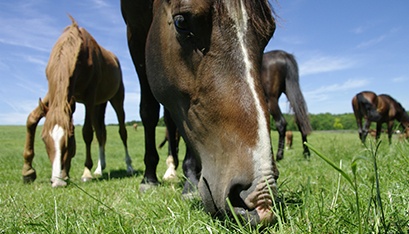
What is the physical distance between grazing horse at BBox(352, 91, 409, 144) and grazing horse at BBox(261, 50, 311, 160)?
8.96 m

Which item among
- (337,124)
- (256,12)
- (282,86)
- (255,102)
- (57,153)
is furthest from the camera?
(337,124)

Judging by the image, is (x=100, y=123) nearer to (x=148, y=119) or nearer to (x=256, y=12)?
(x=148, y=119)

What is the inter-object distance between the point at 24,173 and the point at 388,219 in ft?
17.0

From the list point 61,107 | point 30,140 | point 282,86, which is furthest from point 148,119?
point 282,86

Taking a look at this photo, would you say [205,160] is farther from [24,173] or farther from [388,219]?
[24,173]

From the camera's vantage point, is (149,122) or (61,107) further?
(61,107)

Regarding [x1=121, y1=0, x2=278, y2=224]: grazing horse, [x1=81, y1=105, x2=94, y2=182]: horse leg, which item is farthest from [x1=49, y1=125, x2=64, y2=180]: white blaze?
[x1=121, y1=0, x2=278, y2=224]: grazing horse

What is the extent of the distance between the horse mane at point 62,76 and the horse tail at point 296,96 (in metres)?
5.45

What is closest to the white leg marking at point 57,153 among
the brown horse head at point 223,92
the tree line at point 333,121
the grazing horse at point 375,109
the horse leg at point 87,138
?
the horse leg at point 87,138

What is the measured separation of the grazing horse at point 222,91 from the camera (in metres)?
1.38

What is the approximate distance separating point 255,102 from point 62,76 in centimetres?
418

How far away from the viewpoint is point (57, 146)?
406 cm

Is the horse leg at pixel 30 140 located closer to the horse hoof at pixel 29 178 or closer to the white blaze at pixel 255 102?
the horse hoof at pixel 29 178

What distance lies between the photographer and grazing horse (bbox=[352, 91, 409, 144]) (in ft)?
55.5
